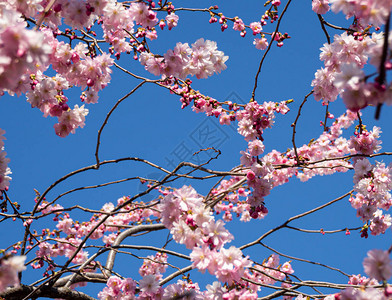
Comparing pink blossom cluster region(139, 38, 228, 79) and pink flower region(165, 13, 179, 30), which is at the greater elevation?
pink flower region(165, 13, 179, 30)

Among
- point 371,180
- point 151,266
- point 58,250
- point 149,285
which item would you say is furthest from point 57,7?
point 151,266

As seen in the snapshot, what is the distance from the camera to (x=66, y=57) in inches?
109

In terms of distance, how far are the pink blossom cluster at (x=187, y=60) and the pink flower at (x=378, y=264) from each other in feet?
7.22

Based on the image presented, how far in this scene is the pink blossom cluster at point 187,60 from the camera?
3168 mm

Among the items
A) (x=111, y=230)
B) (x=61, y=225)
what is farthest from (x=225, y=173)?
(x=111, y=230)

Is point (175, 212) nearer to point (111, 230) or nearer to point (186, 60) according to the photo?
point (186, 60)

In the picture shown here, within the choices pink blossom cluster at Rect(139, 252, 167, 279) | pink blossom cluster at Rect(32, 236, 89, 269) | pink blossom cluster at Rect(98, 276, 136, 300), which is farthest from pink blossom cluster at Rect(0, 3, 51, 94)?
pink blossom cluster at Rect(139, 252, 167, 279)

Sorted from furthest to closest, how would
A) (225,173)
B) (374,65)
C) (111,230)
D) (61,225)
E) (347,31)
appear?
(111,230), (61,225), (347,31), (225,173), (374,65)

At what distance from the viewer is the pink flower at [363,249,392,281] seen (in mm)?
1571

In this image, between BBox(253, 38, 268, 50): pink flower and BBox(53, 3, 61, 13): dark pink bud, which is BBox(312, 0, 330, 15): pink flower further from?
BBox(53, 3, 61, 13): dark pink bud

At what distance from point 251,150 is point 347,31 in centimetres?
129

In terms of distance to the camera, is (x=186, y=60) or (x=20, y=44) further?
(x=186, y=60)

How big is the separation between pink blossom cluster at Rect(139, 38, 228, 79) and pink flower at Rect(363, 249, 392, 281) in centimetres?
220

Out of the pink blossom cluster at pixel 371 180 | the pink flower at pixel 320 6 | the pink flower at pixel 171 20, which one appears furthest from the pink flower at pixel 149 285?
the pink flower at pixel 320 6
